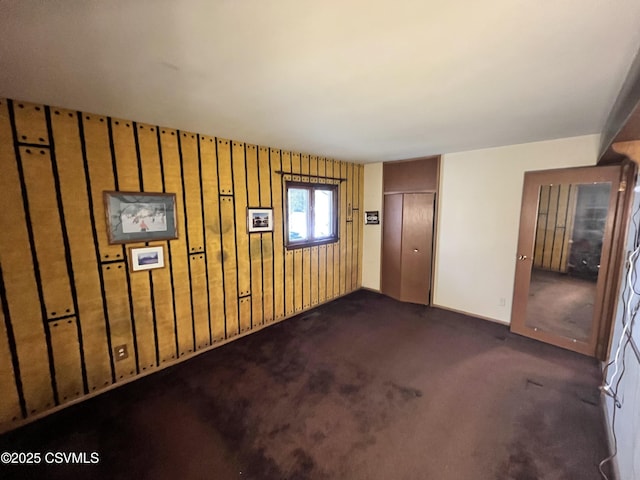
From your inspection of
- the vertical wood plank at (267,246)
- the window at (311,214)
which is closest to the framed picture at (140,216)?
the vertical wood plank at (267,246)

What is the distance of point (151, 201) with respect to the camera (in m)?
2.46

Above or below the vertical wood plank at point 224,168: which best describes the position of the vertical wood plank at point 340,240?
below

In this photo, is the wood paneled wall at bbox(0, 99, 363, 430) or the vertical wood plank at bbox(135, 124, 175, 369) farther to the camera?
the vertical wood plank at bbox(135, 124, 175, 369)

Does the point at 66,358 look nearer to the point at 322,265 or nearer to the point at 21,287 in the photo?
the point at 21,287

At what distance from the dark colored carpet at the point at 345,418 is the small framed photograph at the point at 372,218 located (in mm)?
2379

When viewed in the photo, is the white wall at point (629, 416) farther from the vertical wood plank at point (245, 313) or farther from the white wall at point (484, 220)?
the vertical wood plank at point (245, 313)

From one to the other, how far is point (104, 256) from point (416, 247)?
13.5 feet

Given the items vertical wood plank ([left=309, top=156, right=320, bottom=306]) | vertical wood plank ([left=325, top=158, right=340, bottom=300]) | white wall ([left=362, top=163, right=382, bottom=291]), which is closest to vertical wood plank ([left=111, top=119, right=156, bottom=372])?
vertical wood plank ([left=309, top=156, right=320, bottom=306])

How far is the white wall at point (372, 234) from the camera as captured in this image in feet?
15.7

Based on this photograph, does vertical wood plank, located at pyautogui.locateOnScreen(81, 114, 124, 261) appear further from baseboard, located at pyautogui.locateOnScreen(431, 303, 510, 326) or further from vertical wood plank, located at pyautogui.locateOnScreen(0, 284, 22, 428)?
baseboard, located at pyautogui.locateOnScreen(431, 303, 510, 326)

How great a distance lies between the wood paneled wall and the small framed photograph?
6.96 feet

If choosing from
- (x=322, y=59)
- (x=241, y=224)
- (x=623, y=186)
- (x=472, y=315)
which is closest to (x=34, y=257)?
(x=241, y=224)

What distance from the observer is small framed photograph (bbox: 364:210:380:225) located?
15.9ft

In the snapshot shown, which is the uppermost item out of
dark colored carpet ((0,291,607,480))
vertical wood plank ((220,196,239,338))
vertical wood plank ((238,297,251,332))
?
vertical wood plank ((220,196,239,338))
